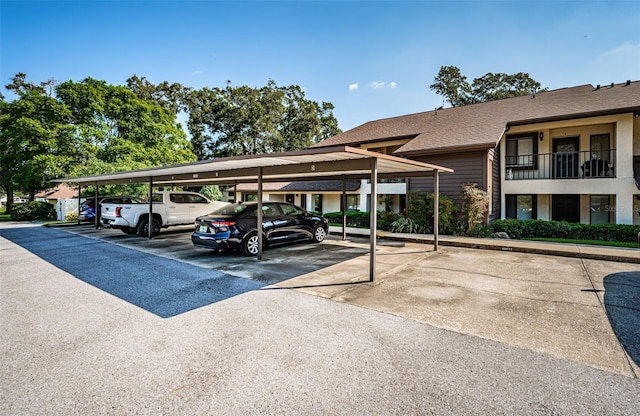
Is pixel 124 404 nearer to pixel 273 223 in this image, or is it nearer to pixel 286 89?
pixel 273 223

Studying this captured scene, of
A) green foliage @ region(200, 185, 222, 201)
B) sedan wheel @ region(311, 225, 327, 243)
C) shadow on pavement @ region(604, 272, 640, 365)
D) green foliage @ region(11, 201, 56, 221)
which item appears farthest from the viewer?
green foliage @ region(200, 185, 222, 201)

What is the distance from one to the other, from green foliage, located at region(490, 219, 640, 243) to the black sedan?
780cm

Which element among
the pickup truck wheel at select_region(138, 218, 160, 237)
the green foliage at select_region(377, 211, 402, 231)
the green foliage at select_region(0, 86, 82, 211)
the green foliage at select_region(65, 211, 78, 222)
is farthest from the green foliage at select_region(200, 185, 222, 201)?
the green foliage at select_region(377, 211, 402, 231)

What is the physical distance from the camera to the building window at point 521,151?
14.1 metres

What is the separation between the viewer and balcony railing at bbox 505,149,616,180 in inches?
487

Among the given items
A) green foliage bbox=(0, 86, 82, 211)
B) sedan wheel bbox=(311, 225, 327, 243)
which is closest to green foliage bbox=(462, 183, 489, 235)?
sedan wheel bbox=(311, 225, 327, 243)

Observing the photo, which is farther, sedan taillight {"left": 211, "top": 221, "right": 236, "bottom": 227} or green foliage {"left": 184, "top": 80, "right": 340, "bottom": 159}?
green foliage {"left": 184, "top": 80, "right": 340, "bottom": 159}

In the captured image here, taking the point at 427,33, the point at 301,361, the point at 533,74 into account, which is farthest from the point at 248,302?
the point at 533,74

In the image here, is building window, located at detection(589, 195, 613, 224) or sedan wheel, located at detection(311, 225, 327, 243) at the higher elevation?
building window, located at detection(589, 195, 613, 224)

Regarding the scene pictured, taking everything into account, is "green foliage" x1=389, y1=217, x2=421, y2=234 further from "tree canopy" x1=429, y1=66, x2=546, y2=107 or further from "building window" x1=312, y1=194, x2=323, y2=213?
"tree canopy" x1=429, y1=66, x2=546, y2=107

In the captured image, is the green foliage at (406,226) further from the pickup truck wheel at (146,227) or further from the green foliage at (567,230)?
the pickup truck wheel at (146,227)

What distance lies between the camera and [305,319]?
4172 mm

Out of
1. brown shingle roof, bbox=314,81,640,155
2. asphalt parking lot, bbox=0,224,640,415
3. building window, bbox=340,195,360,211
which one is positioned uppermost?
brown shingle roof, bbox=314,81,640,155

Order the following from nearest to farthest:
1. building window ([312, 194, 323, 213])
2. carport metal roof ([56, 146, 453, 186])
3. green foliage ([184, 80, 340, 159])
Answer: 1. carport metal roof ([56, 146, 453, 186])
2. building window ([312, 194, 323, 213])
3. green foliage ([184, 80, 340, 159])
